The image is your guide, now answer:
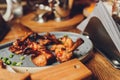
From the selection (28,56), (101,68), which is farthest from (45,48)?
(101,68)

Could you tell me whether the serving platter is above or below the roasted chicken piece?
below

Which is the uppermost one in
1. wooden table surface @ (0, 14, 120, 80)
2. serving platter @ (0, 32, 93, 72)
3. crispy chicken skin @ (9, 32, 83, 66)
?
crispy chicken skin @ (9, 32, 83, 66)

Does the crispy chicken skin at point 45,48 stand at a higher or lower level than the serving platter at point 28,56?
higher

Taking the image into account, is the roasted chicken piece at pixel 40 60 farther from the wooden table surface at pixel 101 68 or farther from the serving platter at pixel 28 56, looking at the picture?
the wooden table surface at pixel 101 68

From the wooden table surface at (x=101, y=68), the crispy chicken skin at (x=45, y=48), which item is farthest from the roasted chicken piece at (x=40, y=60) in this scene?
the wooden table surface at (x=101, y=68)

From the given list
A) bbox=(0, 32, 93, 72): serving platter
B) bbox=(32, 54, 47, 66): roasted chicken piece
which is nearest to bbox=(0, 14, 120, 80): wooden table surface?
bbox=(0, 32, 93, 72): serving platter

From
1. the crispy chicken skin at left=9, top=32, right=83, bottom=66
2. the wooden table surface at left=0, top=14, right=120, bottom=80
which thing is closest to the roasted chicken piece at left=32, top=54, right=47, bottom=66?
the crispy chicken skin at left=9, top=32, right=83, bottom=66

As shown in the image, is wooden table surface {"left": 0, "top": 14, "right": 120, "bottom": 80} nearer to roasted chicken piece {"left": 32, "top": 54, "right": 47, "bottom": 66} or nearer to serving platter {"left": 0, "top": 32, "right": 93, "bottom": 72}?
serving platter {"left": 0, "top": 32, "right": 93, "bottom": 72}

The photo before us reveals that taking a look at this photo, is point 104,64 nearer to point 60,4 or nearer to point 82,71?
point 82,71
